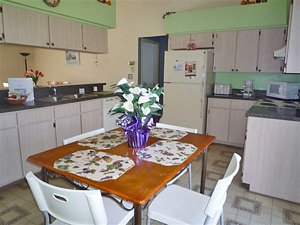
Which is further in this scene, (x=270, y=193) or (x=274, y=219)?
(x=270, y=193)

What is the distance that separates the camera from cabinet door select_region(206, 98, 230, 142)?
3.95 m

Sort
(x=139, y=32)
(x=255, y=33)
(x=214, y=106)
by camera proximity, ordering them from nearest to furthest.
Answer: (x=255, y=33) < (x=214, y=106) < (x=139, y=32)

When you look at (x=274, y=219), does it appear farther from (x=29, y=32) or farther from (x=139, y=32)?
(x=139, y=32)

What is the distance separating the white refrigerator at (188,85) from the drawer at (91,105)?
1.37m

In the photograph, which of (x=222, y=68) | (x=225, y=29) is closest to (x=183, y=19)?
(x=225, y=29)

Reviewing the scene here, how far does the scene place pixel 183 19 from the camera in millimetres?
4242

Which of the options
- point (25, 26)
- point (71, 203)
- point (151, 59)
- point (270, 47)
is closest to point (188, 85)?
point (270, 47)

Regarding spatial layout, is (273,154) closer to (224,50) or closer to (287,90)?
(287,90)

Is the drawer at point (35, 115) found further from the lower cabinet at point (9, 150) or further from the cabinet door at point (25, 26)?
the cabinet door at point (25, 26)

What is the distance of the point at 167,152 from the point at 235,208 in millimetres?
1152

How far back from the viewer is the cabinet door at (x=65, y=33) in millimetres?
3148

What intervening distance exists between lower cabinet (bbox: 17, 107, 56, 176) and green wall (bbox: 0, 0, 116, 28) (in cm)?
132

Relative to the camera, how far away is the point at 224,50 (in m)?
4.03

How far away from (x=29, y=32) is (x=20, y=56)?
171 inches
